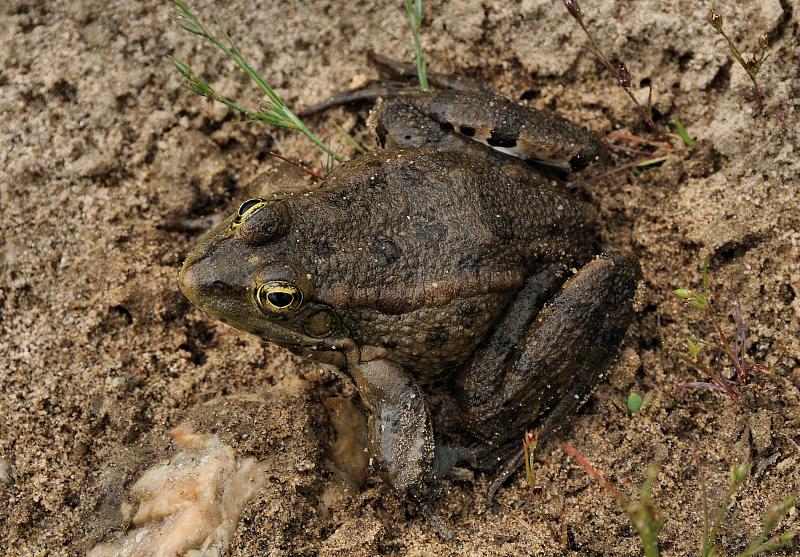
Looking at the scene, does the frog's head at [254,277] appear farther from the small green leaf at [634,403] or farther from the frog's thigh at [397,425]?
the small green leaf at [634,403]

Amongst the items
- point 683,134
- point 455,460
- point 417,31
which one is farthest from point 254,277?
point 683,134

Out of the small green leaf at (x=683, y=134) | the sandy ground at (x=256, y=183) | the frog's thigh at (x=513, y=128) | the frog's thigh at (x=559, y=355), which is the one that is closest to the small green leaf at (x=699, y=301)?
the frog's thigh at (x=559, y=355)

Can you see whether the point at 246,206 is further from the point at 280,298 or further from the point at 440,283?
the point at 440,283

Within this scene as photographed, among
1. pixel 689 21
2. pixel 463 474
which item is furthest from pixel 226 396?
pixel 689 21

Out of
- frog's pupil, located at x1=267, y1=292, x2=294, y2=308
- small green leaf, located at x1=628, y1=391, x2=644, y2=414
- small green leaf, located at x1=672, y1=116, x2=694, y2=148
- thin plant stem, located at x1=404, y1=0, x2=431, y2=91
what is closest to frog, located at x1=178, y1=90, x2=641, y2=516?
frog's pupil, located at x1=267, y1=292, x2=294, y2=308

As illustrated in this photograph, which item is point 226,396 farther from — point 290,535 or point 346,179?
point 346,179

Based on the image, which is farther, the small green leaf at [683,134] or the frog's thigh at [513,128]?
the small green leaf at [683,134]
